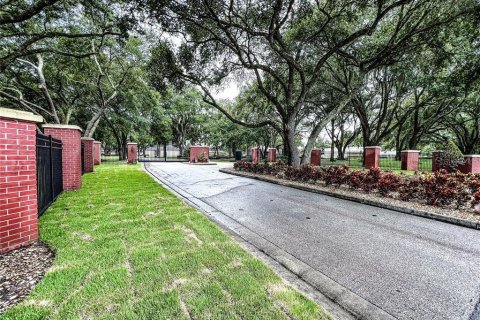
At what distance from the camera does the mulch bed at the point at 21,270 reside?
2.04 metres

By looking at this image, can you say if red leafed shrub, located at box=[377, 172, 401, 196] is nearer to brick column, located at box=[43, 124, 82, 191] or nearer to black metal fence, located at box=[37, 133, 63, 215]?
black metal fence, located at box=[37, 133, 63, 215]

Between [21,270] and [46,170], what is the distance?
3562 millimetres

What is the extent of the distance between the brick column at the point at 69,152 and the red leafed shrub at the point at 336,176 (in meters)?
8.61

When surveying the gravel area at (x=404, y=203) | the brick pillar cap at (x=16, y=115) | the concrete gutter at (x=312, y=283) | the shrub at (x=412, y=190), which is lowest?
the concrete gutter at (x=312, y=283)

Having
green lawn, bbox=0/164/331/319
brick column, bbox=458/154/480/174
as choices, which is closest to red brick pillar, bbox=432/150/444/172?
brick column, bbox=458/154/480/174

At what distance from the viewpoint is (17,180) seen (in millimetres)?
3012

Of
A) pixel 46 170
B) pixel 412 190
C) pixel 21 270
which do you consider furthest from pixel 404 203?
pixel 46 170

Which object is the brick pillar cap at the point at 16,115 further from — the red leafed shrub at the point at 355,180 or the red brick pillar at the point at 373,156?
the red brick pillar at the point at 373,156

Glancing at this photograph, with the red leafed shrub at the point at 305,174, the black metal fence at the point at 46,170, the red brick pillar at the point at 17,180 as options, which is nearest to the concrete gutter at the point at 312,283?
the red brick pillar at the point at 17,180

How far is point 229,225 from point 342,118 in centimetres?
2798

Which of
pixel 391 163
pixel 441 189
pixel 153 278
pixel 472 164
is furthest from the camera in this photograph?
pixel 391 163

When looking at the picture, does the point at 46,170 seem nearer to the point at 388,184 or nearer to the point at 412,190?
the point at 388,184

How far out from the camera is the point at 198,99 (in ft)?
111

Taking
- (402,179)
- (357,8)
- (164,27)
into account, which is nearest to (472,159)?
(402,179)
